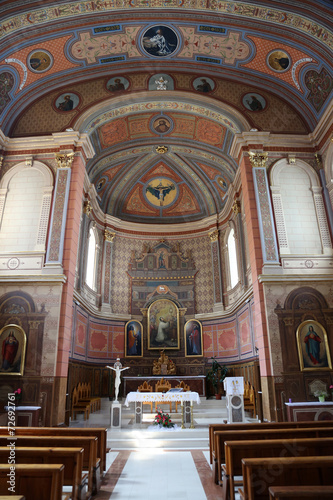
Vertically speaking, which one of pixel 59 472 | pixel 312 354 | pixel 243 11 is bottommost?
pixel 59 472

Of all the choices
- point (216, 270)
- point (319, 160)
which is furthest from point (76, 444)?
point (216, 270)

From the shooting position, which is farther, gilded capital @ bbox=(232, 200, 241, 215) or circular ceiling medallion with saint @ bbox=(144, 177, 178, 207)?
circular ceiling medallion with saint @ bbox=(144, 177, 178, 207)

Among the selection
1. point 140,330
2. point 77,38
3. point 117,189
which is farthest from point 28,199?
point 140,330

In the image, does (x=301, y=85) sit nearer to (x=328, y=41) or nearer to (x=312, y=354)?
(x=328, y=41)

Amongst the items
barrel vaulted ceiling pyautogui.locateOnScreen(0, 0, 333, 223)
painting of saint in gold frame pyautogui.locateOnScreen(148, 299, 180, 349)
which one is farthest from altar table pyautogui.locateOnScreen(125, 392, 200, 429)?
barrel vaulted ceiling pyautogui.locateOnScreen(0, 0, 333, 223)

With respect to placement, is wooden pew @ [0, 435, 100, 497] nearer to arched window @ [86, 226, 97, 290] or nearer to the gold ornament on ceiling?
arched window @ [86, 226, 97, 290]

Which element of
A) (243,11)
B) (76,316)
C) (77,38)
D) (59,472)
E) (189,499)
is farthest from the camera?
(76,316)

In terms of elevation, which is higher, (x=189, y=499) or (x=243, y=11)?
(x=243, y=11)

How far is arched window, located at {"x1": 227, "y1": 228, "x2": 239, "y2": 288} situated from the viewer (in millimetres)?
19848

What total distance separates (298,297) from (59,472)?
10.7 m

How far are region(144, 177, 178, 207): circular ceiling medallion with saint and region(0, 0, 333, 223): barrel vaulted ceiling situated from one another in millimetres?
3993

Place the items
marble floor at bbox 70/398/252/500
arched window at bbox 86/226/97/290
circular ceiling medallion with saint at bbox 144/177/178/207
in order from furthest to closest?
circular ceiling medallion with saint at bbox 144/177/178/207, arched window at bbox 86/226/97/290, marble floor at bbox 70/398/252/500

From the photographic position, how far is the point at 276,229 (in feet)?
46.6

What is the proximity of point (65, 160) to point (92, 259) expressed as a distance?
6913mm
